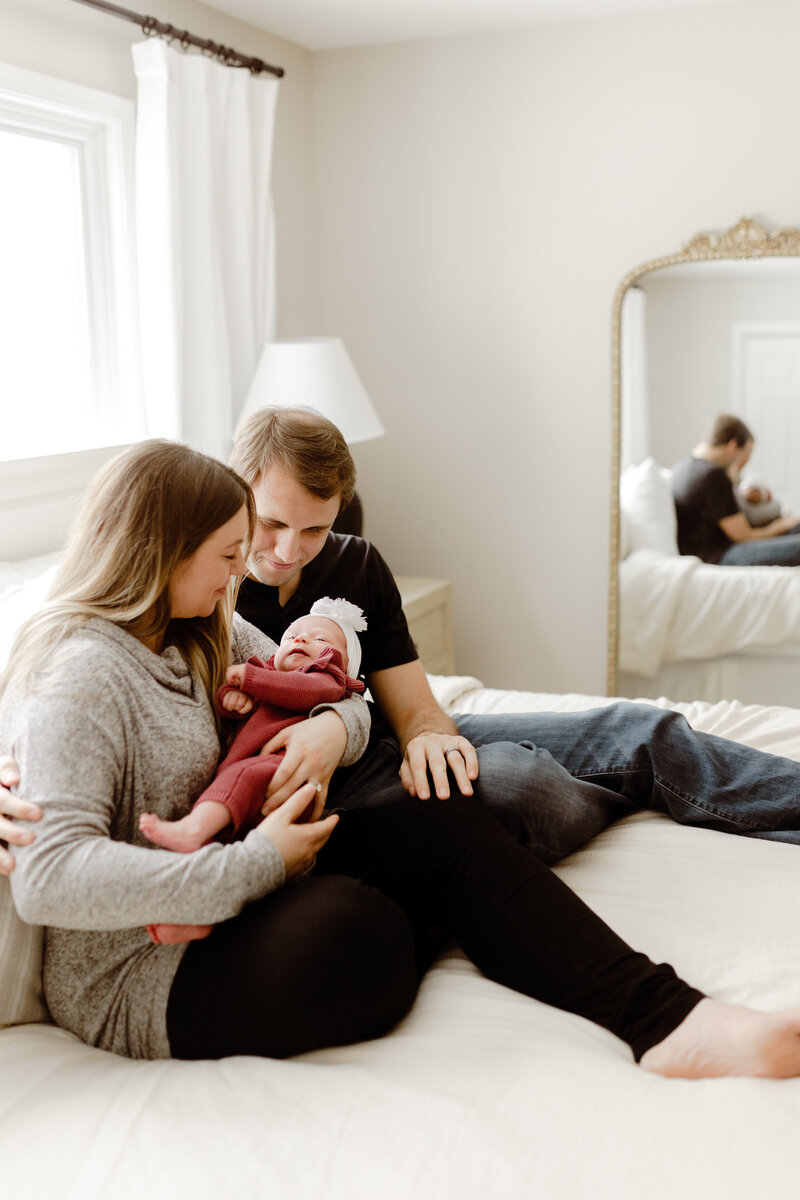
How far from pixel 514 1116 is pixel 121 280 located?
2287mm

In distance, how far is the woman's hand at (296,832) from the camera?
1.17m

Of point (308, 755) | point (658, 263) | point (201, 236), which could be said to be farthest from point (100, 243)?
point (308, 755)

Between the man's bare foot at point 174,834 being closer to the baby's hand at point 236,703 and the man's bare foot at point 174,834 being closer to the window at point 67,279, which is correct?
the baby's hand at point 236,703

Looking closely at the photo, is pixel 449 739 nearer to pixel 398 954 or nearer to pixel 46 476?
pixel 398 954

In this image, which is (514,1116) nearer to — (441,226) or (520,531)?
(520,531)

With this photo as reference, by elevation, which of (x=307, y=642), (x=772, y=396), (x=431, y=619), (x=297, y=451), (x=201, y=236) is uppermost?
(x=201, y=236)

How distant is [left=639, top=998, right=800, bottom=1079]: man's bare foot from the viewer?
1.05m

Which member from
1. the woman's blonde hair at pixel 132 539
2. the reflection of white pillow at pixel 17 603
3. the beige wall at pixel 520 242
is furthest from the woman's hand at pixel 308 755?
the beige wall at pixel 520 242

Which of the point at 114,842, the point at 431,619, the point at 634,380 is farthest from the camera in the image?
the point at 431,619

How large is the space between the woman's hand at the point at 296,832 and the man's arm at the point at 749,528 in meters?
2.11

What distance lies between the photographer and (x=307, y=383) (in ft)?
9.27

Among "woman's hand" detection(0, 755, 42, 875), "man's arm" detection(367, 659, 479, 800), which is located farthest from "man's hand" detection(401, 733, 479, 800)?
"woman's hand" detection(0, 755, 42, 875)

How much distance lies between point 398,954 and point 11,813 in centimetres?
43

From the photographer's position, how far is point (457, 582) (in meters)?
3.56
